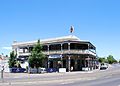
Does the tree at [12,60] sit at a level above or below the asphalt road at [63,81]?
above

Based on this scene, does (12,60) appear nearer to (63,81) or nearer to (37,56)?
(37,56)

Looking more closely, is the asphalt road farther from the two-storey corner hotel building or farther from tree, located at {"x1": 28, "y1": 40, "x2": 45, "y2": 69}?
the two-storey corner hotel building

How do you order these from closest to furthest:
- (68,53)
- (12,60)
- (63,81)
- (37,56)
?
(63,81), (37,56), (68,53), (12,60)

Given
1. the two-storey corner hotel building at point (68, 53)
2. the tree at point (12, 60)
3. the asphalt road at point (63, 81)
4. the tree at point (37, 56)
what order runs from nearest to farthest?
the asphalt road at point (63, 81) < the tree at point (37, 56) < the two-storey corner hotel building at point (68, 53) < the tree at point (12, 60)

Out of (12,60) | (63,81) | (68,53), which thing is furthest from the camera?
(12,60)

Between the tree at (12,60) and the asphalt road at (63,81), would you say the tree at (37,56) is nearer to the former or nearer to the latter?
the tree at (12,60)

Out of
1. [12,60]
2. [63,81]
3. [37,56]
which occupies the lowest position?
[63,81]

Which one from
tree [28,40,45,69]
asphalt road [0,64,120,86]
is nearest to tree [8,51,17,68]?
tree [28,40,45,69]

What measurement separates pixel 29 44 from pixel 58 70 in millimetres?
18401

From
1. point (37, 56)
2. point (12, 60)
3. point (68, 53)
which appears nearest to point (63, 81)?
point (37, 56)

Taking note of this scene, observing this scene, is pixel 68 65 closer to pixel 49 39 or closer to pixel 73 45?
pixel 73 45

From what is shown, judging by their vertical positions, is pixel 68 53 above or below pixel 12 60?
above

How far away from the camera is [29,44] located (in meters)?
86.5

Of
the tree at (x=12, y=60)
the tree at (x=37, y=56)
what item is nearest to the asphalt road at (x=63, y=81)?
the tree at (x=37, y=56)
